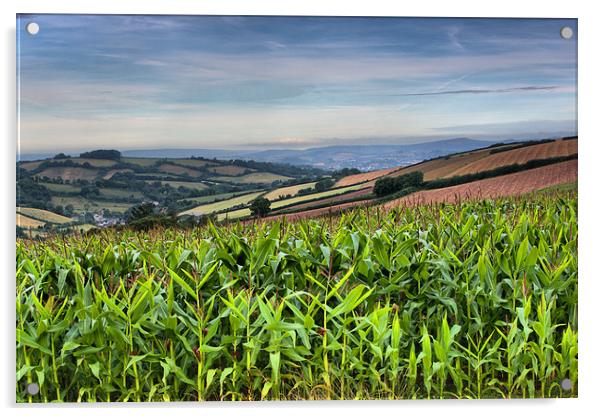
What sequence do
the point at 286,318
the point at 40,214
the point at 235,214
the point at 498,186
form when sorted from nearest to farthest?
the point at 286,318, the point at 40,214, the point at 235,214, the point at 498,186

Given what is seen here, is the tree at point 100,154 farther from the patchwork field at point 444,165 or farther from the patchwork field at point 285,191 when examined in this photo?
the patchwork field at point 444,165

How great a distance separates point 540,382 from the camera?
3.51 m

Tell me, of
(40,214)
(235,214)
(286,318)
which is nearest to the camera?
(286,318)

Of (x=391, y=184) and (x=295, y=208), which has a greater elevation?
(x=391, y=184)

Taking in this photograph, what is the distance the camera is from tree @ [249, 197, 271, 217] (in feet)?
11.8

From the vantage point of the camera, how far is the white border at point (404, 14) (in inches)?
136

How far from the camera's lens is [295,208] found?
3.62 metres

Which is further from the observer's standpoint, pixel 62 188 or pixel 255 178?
pixel 255 178

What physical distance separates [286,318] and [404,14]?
168 centimetres

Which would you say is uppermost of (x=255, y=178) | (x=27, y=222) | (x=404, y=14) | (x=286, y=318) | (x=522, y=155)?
(x=404, y=14)

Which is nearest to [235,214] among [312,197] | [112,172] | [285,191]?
[285,191]

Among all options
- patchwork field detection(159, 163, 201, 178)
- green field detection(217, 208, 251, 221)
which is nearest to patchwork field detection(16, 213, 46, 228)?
patchwork field detection(159, 163, 201, 178)

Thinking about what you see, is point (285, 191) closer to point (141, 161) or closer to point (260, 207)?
point (260, 207)
